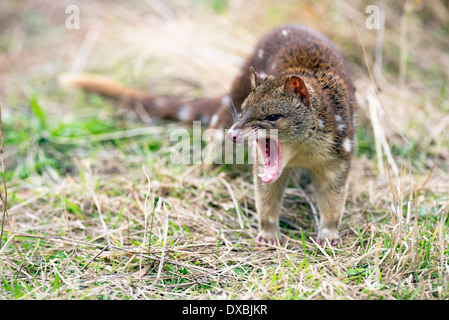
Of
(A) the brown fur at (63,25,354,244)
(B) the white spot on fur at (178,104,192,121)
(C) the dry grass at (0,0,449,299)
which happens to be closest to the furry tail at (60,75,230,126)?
(B) the white spot on fur at (178,104,192,121)

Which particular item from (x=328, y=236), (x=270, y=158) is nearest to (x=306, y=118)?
(x=270, y=158)

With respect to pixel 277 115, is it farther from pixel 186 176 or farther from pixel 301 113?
pixel 186 176

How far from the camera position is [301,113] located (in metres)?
2.95

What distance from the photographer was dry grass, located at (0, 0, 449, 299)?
9.16ft

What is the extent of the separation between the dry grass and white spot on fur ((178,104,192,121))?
22cm

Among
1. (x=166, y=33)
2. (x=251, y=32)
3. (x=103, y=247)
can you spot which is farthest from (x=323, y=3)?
(x=103, y=247)

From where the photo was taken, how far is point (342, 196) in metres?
3.38

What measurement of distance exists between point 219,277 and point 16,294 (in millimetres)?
1183

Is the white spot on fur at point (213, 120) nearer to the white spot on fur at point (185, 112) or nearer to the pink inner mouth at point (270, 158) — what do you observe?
the white spot on fur at point (185, 112)

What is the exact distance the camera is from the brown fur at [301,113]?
115 inches

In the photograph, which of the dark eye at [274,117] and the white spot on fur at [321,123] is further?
the white spot on fur at [321,123]

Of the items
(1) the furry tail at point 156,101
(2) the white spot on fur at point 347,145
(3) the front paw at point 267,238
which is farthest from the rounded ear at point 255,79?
(1) the furry tail at point 156,101

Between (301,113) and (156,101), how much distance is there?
2.68 meters

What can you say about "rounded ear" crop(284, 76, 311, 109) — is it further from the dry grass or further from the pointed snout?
the dry grass
